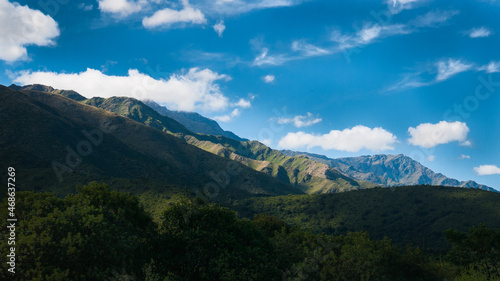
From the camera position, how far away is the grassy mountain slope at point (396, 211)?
116 metres

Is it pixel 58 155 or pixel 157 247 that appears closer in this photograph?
pixel 157 247

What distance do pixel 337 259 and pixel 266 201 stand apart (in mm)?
145754

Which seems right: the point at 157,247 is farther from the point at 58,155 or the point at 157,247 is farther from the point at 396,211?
the point at 58,155

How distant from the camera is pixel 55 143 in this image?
146 m

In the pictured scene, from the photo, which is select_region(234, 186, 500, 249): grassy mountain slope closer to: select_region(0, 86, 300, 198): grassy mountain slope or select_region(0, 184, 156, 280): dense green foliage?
select_region(0, 86, 300, 198): grassy mountain slope

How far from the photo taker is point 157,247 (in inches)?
1064

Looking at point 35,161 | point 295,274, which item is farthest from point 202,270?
point 35,161
